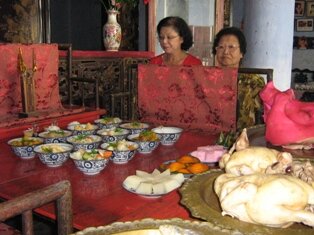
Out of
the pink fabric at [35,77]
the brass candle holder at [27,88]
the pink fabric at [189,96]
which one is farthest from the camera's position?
the pink fabric at [35,77]

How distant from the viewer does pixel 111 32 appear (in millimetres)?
4691

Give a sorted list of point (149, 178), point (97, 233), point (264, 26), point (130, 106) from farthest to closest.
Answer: point (264, 26), point (130, 106), point (149, 178), point (97, 233)

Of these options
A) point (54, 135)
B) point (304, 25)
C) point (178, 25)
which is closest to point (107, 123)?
point (54, 135)

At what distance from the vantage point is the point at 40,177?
1.41m

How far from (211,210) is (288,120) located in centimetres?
66

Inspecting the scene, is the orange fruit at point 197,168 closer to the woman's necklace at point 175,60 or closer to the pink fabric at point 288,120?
the pink fabric at point 288,120

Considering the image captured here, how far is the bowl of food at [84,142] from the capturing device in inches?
66.9

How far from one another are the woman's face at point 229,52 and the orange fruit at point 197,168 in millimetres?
1781

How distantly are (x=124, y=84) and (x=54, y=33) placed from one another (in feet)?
7.34

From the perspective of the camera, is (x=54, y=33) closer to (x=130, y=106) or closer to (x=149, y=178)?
(x=130, y=106)

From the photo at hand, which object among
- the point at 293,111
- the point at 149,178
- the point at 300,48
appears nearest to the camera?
the point at 149,178

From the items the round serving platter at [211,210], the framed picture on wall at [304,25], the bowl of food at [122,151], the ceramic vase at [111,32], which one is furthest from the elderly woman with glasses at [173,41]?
the framed picture on wall at [304,25]

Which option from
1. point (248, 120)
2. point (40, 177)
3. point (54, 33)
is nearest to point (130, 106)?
point (248, 120)

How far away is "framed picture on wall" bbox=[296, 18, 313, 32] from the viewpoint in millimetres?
9000
